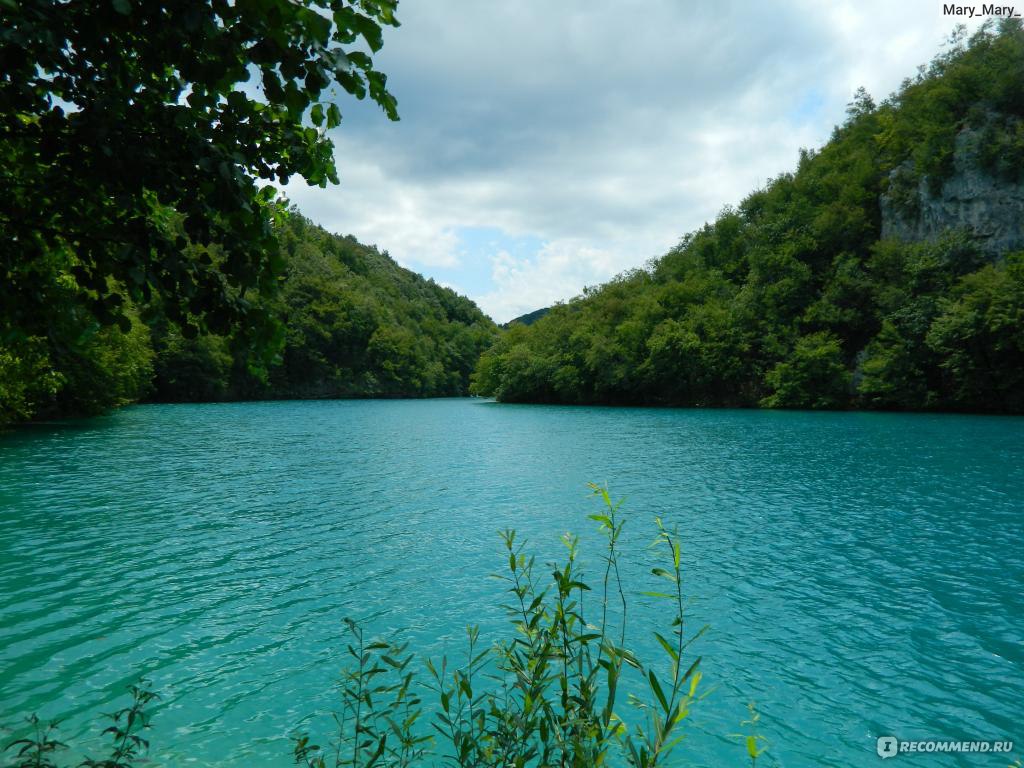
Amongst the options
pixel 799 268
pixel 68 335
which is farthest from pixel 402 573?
pixel 799 268

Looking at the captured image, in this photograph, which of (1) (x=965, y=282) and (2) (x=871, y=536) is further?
(1) (x=965, y=282)

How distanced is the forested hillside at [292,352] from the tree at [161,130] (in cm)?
17

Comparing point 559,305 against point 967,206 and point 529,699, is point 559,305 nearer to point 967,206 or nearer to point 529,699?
point 967,206

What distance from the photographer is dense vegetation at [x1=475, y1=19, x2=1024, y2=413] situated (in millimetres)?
52416

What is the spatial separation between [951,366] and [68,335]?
63.9 m

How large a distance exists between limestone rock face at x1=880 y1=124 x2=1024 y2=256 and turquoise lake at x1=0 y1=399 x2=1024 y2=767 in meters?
39.7

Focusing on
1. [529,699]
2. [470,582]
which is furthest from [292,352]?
[529,699]

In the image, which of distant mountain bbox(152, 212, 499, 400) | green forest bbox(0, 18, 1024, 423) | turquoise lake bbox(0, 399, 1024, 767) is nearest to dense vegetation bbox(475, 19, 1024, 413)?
green forest bbox(0, 18, 1024, 423)

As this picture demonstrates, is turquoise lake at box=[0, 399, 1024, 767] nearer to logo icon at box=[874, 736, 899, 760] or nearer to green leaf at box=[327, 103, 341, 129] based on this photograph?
logo icon at box=[874, 736, 899, 760]

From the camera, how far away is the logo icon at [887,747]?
6.39 meters

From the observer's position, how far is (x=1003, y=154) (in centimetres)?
5316

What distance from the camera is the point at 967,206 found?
55812 millimetres

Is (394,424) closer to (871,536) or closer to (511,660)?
(871,536)

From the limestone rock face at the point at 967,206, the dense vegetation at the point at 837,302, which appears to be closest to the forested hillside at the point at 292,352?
the dense vegetation at the point at 837,302
